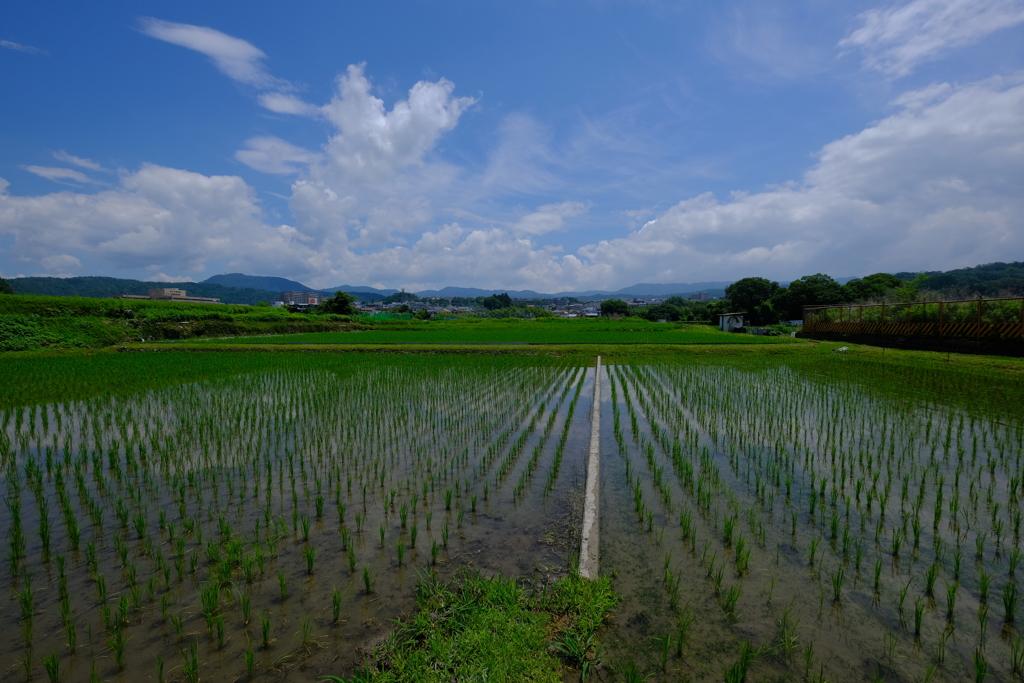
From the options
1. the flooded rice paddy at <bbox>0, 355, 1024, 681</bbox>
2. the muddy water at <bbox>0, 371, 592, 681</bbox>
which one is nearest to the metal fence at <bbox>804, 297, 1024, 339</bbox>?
the flooded rice paddy at <bbox>0, 355, 1024, 681</bbox>

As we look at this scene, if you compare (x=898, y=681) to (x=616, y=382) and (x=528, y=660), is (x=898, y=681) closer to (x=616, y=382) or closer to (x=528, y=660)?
(x=528, y=660)

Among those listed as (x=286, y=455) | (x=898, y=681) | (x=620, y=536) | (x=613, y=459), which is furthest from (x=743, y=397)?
(x=286, y=455)

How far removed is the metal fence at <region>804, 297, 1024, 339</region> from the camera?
1524 centimetres

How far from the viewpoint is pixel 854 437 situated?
673 centimetres

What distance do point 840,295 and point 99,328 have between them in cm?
6212

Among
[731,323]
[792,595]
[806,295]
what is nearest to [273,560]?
[792,595]

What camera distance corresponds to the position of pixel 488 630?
2.64 m

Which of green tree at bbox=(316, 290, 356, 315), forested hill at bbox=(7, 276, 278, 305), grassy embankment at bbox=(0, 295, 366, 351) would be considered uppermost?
forested hill at bbox=(7, 276, 278, 305)

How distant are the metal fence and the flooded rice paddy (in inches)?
429

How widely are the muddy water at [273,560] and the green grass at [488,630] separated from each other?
187 mm

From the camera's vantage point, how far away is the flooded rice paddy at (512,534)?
2.63 m

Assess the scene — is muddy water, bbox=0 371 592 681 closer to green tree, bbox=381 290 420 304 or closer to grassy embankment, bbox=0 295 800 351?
grassy embankment, bbox=0 295 800 351

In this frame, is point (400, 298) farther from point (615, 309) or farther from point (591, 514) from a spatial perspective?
point (591, 514)

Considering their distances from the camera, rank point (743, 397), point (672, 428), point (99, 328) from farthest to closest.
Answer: point (99, 328) → point (743, 397) → point (672, 428)
